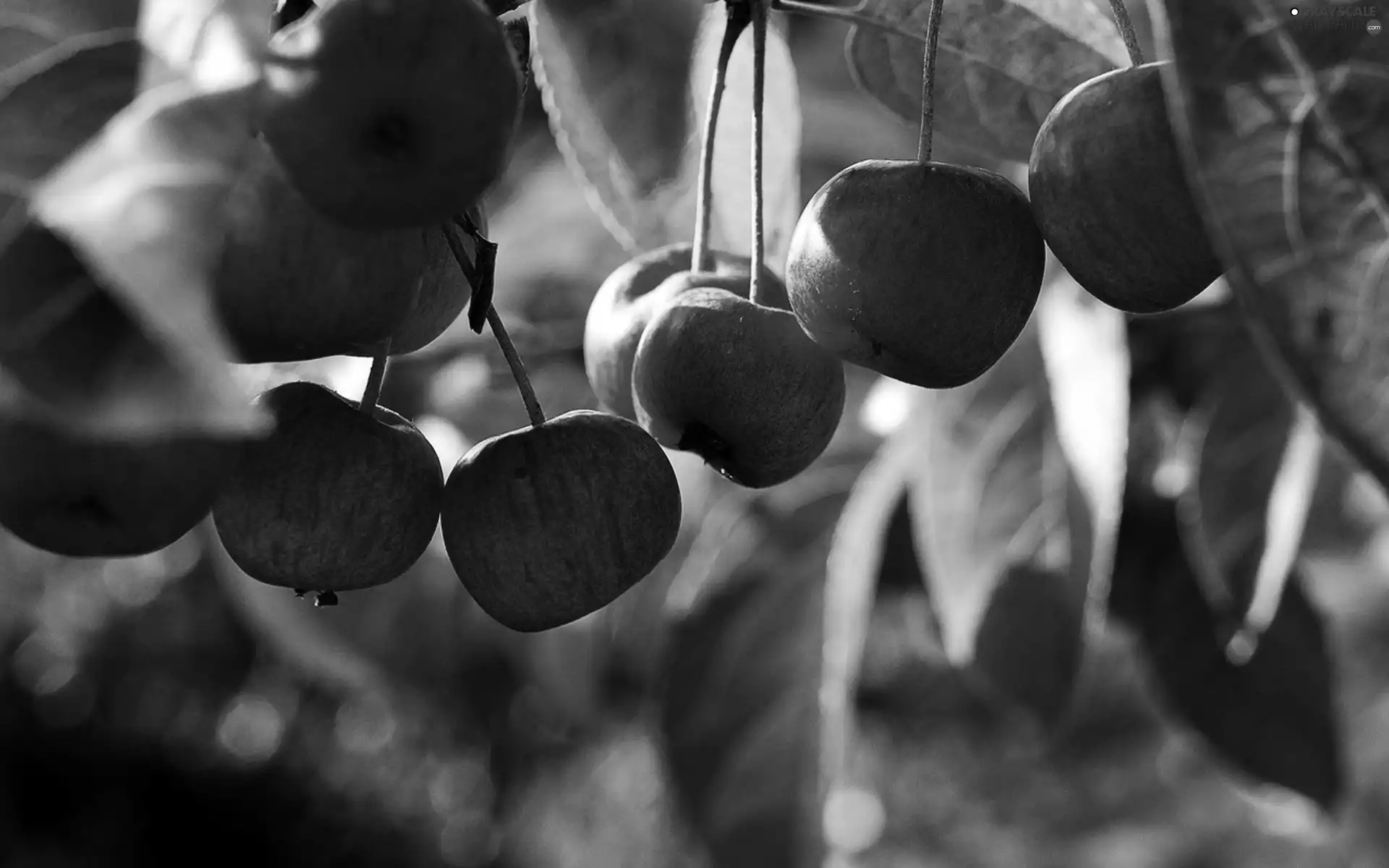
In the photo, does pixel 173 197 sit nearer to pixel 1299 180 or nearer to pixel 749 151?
pixel 1299 180

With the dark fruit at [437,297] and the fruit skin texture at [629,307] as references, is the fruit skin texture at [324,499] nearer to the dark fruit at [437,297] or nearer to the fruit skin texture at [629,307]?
the dark fruit at [437,297]

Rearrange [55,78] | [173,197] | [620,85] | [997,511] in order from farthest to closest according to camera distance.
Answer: [997,511] < [620,85] < [55,78] < [173,197]

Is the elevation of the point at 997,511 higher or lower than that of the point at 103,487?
lower

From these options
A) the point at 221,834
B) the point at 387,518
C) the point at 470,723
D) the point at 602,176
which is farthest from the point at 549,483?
the point at 221,834

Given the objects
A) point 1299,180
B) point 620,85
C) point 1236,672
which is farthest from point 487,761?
point 1299,180

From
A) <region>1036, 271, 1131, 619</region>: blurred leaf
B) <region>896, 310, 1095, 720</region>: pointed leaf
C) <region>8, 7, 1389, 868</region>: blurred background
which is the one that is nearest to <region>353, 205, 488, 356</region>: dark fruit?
<region>1036, 271, 1131, 619</region>: blurred leaf

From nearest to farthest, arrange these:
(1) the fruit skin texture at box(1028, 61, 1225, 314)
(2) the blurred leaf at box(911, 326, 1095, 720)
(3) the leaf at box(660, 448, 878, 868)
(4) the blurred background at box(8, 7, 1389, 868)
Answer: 1. (1) the fruit skin texture at box(1028, 61, 1225, 314)
2. (2) the blurred leaf at box(911, 326, 1095, 720)
3. (3) the leaf at box(660, 448, 878, 868)
4. (4) the blurred background at box(8, 7, 1389, 868)

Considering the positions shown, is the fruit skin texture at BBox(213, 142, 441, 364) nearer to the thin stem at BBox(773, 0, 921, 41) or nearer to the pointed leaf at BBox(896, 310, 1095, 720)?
the thin stem at BBox(773, 0, 921, 41)

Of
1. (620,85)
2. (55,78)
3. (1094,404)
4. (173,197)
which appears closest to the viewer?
(173,197)
